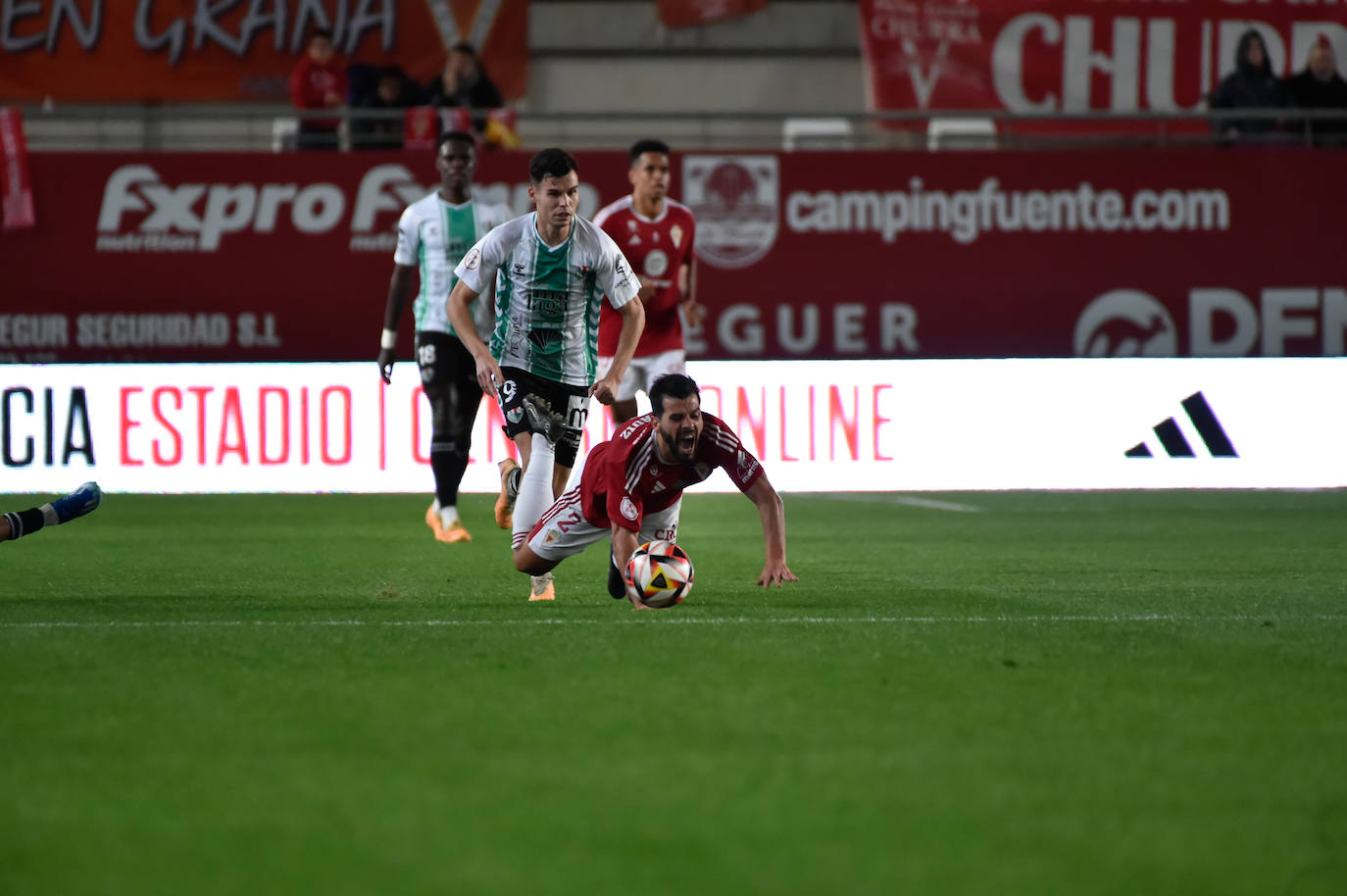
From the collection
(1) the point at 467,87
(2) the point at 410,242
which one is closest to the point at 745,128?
(1) the point at 467,87

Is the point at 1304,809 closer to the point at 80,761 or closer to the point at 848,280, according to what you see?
the point at 80,761

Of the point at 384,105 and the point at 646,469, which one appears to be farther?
the point at 384,105

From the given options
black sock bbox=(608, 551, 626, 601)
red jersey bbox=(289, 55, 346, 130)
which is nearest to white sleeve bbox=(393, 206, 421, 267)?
black sock bbox=(608, 551, 626, 601)

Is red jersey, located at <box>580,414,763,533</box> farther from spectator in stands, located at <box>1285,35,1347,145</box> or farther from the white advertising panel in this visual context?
spectator in stands, located at <box>1285,35,1347,145</box>

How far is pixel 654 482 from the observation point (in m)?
6.16

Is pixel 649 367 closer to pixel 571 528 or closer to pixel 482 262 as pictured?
pixel 482 262

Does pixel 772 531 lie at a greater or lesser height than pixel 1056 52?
lesser

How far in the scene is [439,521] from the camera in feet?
30.3

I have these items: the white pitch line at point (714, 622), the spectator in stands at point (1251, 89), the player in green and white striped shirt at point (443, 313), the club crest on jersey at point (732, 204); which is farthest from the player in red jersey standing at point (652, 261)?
the spectator in stands at point (1251, 89)

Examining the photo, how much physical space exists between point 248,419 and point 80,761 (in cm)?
893

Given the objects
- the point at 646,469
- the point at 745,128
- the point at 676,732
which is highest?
the point at 745,128

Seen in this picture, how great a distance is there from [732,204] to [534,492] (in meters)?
8.81

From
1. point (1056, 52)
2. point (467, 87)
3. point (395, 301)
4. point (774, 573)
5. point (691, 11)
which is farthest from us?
point (691, 11)

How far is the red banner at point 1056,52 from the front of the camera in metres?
16.1
